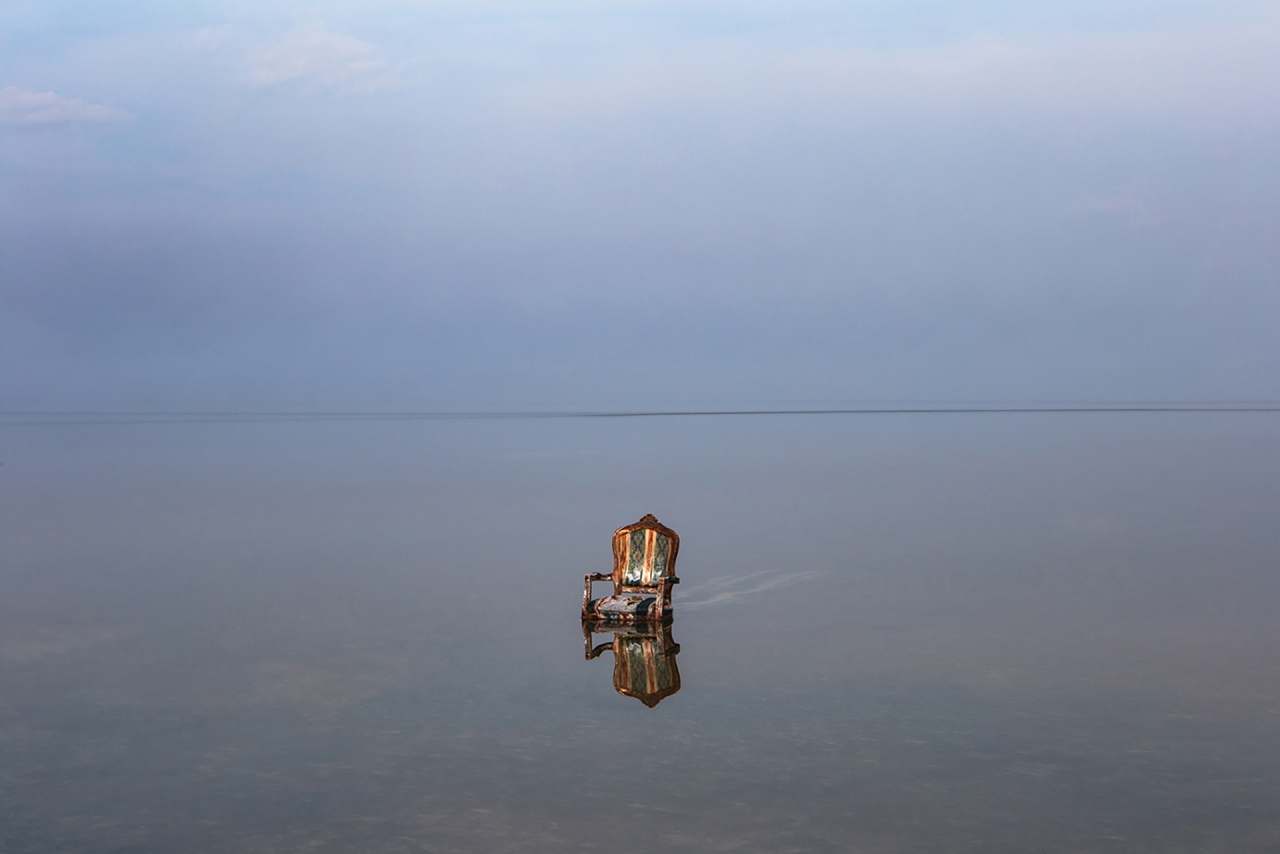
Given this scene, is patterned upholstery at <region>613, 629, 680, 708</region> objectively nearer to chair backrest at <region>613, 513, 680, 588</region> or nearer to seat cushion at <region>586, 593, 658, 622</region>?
seat cushion at <region>586, 593, 658, 622</region>

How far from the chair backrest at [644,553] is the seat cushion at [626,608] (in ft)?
1.00

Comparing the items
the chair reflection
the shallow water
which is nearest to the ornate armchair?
the chair reflection

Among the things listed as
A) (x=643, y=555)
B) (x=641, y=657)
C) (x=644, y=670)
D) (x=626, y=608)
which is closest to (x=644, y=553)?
(x=643, y=555)

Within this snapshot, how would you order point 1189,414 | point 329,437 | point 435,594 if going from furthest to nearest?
1. point 1189,414
2. point 329,437
3. point 435,594

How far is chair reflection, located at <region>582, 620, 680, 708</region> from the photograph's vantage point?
10.4 m

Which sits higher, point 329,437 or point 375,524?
point 329,437

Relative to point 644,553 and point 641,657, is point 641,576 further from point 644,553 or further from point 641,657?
point 641,657

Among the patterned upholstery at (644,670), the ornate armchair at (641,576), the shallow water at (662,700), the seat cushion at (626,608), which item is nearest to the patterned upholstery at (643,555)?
Answer: the ornate armchair at (641,576)

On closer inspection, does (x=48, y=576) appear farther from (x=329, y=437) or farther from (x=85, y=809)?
(x=329, y=437)

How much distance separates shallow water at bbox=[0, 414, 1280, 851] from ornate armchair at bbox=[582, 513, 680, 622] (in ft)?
1.25

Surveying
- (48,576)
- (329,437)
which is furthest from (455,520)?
(329,437)

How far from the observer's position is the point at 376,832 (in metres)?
7.34

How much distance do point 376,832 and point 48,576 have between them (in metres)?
11.0

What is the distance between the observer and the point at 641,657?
38.0 feet
